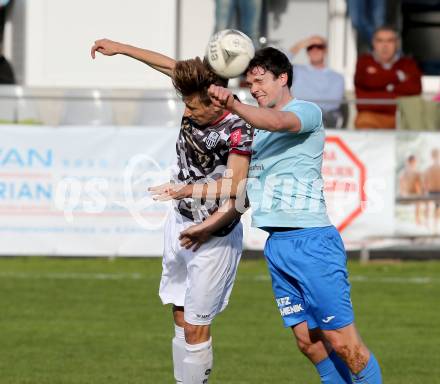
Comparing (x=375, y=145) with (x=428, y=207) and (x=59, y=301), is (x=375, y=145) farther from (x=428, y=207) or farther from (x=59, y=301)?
(x=59, y=301)

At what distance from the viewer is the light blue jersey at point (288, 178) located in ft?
24.3

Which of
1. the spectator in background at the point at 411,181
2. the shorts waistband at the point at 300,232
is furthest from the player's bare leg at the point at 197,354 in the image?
the spectator in background at the point at 411,181

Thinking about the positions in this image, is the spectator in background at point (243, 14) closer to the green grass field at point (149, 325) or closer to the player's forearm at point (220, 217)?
the green grass field at point (149, 325)

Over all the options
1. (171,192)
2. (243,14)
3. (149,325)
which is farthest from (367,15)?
(171,192)

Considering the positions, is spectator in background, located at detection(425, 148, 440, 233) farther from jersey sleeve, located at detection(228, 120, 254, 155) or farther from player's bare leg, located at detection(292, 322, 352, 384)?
jersey sleeve, located at detection(228, 120, 254, 155)

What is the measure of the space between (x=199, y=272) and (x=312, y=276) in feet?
2.71

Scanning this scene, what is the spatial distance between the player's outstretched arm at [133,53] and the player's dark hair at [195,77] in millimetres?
565

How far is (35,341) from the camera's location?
422 inches

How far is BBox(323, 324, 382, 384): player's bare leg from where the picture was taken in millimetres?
7422

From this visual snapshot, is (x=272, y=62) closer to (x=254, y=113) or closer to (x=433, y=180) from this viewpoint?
(x=254, y=113)

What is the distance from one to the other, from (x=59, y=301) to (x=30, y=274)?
1.79m

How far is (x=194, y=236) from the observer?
25.4 feet

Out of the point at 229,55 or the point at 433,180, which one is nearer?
the point at 229,55

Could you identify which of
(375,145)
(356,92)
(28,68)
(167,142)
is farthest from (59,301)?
(28,68)
